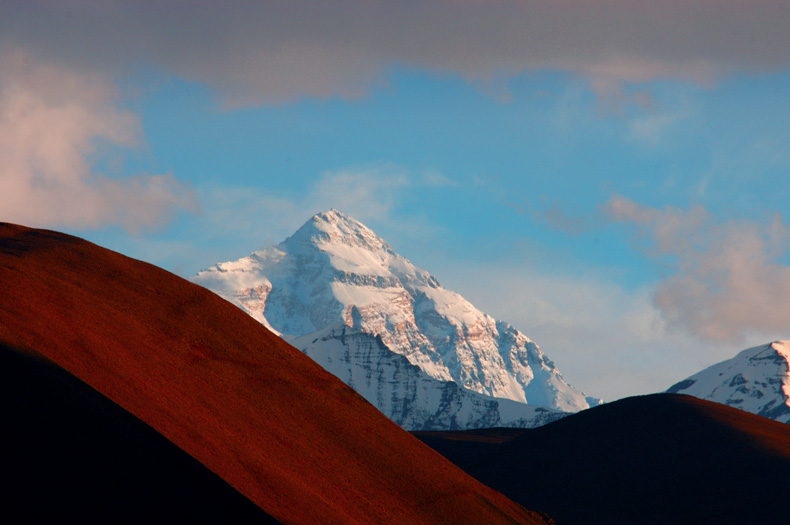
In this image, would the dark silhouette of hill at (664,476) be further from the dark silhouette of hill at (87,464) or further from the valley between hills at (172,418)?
the dark silhouette of hill at (87,464)

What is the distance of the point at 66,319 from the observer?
84000 mm

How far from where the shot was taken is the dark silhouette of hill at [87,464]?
176 ft

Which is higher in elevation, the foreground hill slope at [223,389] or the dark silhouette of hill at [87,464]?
the foreground hill slope at [223,389]

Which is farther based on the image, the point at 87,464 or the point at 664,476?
the point at 664,476

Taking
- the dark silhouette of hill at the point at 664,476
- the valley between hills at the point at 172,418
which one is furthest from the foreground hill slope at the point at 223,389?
the dark silhouette of hill at the point at 664,476

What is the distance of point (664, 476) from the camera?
174500 millimetres

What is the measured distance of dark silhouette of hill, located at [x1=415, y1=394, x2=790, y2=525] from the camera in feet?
525

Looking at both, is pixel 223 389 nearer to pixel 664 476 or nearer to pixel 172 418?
pixel 172 418

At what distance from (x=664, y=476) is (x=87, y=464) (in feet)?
460

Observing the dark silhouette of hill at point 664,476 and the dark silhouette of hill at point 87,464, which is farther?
the dark silhouette of hill at point 664,476

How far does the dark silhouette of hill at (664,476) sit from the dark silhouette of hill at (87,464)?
376 ft

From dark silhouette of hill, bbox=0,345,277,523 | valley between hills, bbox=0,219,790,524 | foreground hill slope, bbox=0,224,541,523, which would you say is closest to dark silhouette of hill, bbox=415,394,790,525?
valley between hills, bbox=0,219,790,524

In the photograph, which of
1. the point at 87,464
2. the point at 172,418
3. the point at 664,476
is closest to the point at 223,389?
the point at 172,418

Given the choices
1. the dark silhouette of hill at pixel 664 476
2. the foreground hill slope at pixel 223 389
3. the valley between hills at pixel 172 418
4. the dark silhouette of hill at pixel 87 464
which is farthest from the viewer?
the dark silhouette of hill at pixel 664 476
